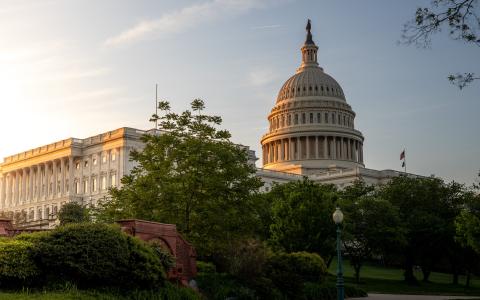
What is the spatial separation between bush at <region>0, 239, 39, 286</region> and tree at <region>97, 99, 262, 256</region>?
15629 millimetres

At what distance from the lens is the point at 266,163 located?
19400cm

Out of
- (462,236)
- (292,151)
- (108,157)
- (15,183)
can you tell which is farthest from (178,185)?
(292,151)

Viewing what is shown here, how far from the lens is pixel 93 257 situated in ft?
102

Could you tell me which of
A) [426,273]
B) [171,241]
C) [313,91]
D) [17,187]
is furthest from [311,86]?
[171,241]

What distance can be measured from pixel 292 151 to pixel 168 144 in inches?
5485

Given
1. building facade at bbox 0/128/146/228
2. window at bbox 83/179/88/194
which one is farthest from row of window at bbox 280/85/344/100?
window at bbox 83/179/88/194

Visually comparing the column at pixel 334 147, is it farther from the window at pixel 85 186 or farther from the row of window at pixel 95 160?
the window at pixel 85 186

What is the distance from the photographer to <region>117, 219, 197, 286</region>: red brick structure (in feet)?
117

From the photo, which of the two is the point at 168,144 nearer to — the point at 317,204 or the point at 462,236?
the point at 317,204

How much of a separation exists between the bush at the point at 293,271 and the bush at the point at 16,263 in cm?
1636

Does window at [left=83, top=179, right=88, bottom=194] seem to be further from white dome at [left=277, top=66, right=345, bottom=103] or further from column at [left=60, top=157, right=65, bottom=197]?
white dome at [left=277, top=66, right=345, bottom=103]

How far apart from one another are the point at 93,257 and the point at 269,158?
163 metres

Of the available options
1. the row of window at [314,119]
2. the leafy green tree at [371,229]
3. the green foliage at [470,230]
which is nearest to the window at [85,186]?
the row of window at [314,119]

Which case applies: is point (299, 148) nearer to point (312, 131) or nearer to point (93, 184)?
point (312, 131)
